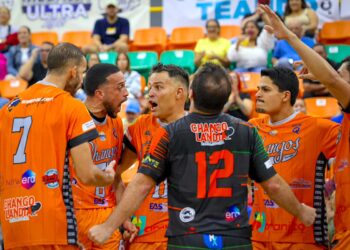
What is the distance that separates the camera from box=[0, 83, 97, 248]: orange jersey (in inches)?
Answer: 209

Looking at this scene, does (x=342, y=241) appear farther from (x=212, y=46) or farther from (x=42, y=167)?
(x=212, y=46)

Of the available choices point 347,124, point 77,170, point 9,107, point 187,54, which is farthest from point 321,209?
point 187,54

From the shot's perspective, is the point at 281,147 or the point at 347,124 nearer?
the point at 347,124

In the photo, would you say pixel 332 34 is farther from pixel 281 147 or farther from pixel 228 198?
pixel 228 198

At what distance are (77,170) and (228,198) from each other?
1.14 metres

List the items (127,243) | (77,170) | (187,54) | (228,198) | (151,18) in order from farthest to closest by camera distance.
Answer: (151,18), (187,54), (127,243), (77,170), (228,198)

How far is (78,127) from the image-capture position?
17.4 ft

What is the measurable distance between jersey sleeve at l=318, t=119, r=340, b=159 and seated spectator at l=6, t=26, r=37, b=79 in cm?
987

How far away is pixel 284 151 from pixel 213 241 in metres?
1.78

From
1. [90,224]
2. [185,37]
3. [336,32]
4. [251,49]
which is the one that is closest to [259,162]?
[90,224]

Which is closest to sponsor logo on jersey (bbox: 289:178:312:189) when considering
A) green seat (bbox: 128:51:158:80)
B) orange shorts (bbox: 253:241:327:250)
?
orange shorts (bbox: 253:241:327:250)

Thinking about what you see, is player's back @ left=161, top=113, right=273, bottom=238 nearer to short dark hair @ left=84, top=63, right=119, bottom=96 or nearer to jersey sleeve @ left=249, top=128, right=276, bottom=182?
jersey sleeve @ left=249, top=128, right=276, bottom=182

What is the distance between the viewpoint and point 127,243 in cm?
657

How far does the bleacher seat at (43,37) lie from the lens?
16.7 meters
